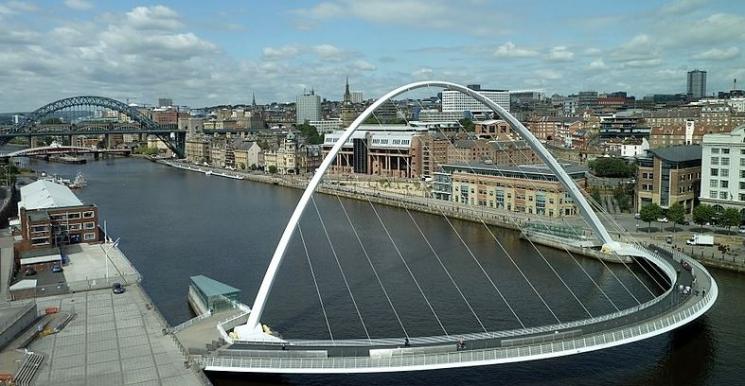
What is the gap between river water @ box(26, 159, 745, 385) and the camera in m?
13.9

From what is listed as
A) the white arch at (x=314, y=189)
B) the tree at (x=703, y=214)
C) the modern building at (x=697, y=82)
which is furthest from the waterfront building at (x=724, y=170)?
the modern building at (x=697, y=82)

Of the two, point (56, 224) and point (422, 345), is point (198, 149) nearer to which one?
point (56, 224)

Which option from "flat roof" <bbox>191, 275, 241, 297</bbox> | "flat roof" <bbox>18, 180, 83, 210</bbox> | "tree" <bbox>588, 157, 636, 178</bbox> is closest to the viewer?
"flat roof" <bbox>191, 275, 241, 297</bbox>

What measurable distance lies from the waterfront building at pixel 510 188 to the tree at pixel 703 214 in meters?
6.32

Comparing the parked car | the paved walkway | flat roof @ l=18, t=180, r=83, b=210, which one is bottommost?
the paved walkway

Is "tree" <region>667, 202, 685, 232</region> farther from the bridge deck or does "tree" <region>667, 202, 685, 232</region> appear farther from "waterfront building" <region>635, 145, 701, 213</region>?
the bridge deck

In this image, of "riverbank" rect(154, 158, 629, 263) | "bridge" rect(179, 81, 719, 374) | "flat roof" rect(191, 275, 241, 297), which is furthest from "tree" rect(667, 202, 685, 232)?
"flat roof" rect(191, 275, 241, 297)

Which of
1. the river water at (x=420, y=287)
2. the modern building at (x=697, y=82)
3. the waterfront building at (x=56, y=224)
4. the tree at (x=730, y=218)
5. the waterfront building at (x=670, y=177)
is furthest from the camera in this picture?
the modern building at (x=697, y=82)

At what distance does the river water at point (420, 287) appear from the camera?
13859 millimetres

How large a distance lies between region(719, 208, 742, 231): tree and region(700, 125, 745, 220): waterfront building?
7.90ft

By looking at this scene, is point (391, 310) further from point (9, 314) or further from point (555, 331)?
point (9, 314)

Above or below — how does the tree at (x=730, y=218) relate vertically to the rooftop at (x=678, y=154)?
below

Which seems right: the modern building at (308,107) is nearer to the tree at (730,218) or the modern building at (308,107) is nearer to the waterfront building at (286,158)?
the waterfront building at (286,158)

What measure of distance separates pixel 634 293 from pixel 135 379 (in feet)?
48.1
